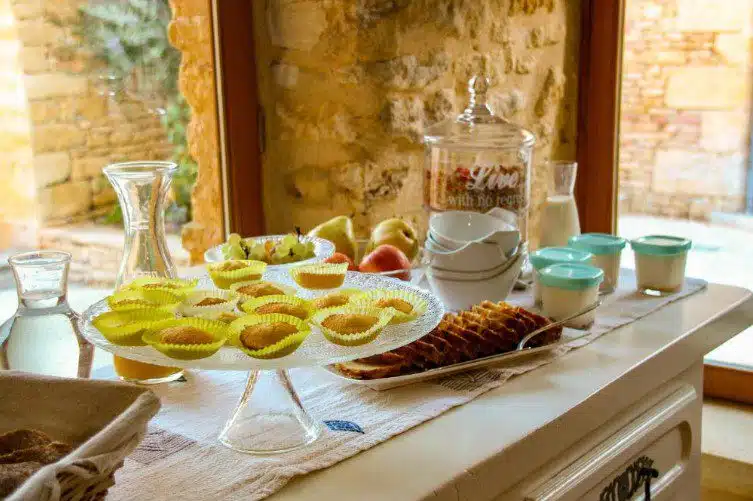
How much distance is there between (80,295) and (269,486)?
1.31 metres

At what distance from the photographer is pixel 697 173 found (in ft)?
7.63

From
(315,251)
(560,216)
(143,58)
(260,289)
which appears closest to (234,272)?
(260,289)

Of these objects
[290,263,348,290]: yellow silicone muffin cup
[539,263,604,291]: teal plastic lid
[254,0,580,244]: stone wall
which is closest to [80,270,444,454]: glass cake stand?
[290,263,348,290]: yellow silicone muffin cup

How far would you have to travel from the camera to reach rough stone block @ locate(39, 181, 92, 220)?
1986 mm

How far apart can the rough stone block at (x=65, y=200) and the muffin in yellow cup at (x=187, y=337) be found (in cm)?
123

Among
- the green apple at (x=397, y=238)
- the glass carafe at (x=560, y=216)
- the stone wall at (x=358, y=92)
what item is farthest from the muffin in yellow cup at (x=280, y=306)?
the stone wall at (x=358, y=92)

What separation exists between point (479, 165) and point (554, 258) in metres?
0.32

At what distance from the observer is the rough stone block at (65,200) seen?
1986 mm

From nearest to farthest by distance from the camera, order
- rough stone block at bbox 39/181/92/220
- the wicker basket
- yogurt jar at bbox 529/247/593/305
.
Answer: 1. the wicker basket
2. yogurt jar at bbox 529/247/593/305
3. rough stone block at bbox 39/181/92/220

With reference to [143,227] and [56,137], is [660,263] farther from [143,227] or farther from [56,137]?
[56,137]

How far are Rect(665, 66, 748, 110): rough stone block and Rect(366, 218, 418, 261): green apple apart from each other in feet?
3.48

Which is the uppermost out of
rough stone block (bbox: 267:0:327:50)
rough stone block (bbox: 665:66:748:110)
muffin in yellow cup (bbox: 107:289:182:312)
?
rough stone block (bbox: 267:0:327:50)

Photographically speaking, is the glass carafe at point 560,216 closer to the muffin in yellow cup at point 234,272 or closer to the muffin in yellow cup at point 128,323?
the muffin in yellow cup at point 234,272

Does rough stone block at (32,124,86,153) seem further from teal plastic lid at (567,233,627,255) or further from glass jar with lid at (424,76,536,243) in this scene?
teal plastic lid at (567,233,627,255)
